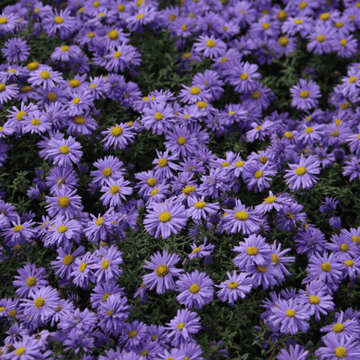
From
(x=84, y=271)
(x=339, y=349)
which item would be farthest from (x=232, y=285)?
(x=84, y=271)

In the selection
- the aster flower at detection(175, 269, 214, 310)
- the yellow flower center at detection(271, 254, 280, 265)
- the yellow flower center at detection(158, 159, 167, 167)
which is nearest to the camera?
the aster flower at detection(175, 269, 214, 310)

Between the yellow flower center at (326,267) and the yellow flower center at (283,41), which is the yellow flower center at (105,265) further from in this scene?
the yellow flower center at (283,41)

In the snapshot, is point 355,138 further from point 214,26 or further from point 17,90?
point 17,90

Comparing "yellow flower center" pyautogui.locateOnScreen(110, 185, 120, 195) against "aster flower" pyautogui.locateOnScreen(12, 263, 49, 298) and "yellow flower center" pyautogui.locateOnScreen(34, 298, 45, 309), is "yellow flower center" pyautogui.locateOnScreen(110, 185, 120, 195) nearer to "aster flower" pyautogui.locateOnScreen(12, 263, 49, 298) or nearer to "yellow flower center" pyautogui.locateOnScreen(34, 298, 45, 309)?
"aster flower" pyautogui.locateOnScreen(12, 263, 49, 298)

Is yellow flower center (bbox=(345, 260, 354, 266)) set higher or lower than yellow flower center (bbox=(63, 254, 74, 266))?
lower

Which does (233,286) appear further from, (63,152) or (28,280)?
(63,152)

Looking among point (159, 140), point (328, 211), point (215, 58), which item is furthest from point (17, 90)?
point (328, 211)

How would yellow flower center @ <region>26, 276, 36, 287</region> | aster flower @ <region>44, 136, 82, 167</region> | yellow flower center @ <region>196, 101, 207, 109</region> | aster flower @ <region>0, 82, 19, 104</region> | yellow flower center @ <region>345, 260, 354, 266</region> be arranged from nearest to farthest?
yellow flower center @ <region>26, 276, 36, 287</region> → yellow flower center @ <region>345, 260, 354, 266</region> → aster flower @ <region>44, 136, 82, 167</region> → aster flower @ <region>0, 82, 19, 104</region> → yellow flower center @ <region>196, 101, 207, 109</region>

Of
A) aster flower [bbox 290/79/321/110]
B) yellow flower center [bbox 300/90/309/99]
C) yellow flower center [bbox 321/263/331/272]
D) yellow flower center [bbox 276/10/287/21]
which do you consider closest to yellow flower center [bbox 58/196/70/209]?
yellow flower center [bbox 321/263/331/272]

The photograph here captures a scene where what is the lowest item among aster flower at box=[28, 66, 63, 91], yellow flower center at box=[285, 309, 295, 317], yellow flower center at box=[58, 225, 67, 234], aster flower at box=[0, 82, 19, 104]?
yellow flower center at box=[285, 309, 295, 317]
